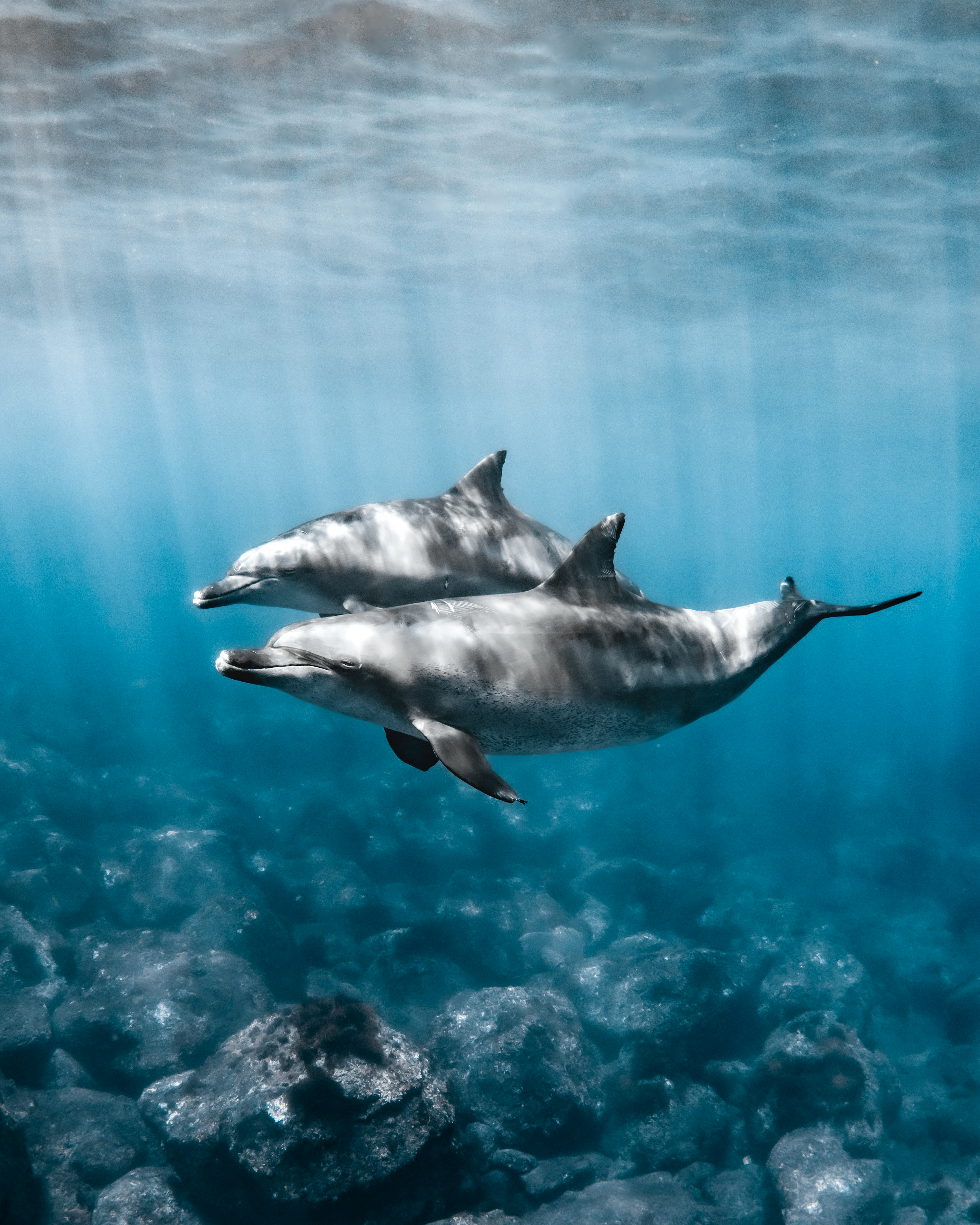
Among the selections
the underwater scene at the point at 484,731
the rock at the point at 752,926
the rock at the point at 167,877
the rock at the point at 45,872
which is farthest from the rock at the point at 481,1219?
the rock at the point at 45,872

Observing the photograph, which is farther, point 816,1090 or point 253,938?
point 253,938

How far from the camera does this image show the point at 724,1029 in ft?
48.4

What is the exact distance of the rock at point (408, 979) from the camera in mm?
14797

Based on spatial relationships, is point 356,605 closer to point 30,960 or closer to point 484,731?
point 484,731

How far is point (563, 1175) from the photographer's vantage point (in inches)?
436

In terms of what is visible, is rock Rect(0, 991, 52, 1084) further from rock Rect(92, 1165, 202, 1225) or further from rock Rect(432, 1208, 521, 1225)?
rock Rect(432, 1208, 521, 1225)

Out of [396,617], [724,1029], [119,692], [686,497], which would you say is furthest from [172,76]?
[686,497]

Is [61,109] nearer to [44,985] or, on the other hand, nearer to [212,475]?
[44,985]

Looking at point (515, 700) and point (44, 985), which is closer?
point (515, 700)

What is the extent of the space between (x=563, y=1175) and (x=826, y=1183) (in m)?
3.81

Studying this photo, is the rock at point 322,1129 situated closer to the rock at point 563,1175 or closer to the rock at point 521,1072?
the rock at point 521,1072

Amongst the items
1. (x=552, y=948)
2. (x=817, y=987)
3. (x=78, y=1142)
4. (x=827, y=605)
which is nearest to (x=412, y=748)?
(x=827, y=605)

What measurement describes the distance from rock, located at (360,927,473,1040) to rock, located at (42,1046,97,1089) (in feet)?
15.7

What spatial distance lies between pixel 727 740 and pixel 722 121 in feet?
90.2
